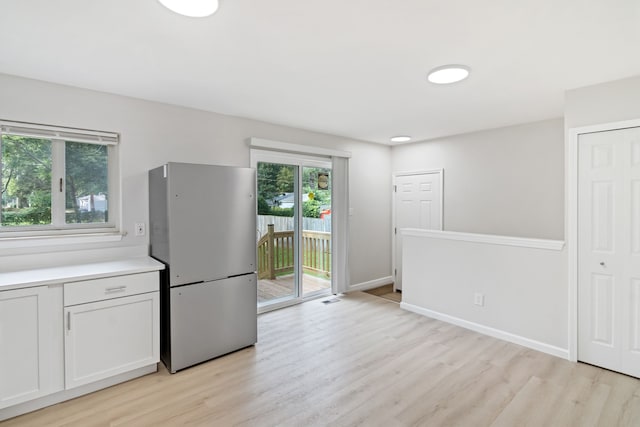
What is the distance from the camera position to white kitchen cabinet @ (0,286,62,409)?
6.45 feet

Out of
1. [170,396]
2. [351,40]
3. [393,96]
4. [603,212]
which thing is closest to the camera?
[351,40]

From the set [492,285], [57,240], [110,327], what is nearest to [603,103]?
[492,285]

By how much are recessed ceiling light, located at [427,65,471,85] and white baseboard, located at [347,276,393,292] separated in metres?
3.19

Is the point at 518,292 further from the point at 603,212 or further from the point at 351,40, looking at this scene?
the point at 351,40

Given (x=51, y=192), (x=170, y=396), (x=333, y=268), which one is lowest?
(x=170, y=396)

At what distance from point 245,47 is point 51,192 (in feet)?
6.79

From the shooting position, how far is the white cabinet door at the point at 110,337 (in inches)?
86.0

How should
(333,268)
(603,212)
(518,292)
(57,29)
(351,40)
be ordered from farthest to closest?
(333,268) < (518,292) < (603,212) < (351,40) < (57,29)

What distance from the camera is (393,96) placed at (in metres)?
2.86

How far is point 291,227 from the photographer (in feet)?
13.7

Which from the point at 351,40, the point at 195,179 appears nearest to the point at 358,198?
the point at 195,179

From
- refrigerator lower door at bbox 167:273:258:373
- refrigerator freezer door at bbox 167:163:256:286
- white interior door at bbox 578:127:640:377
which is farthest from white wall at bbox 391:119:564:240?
refrigerator lower door at bbox 167:273:258:373

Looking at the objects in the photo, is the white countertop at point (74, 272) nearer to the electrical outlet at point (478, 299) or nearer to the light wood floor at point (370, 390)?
the light wood floor at point (370, 390)

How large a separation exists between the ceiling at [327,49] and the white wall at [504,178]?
768 mm
